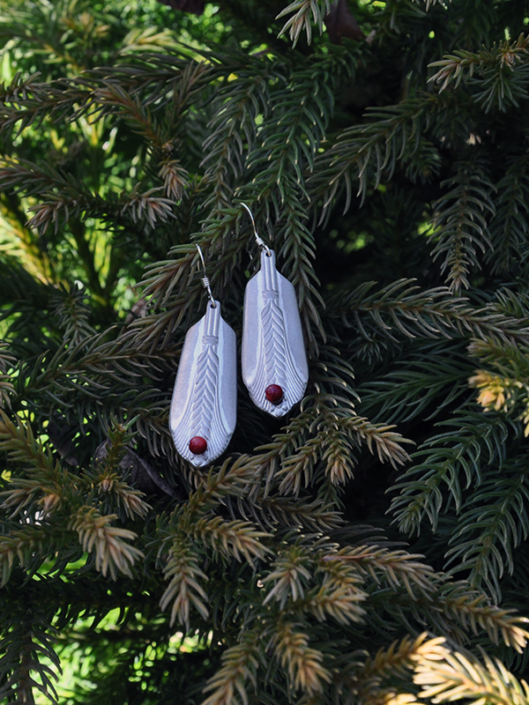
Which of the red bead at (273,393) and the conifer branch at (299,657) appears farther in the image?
the red bead at (273,393)

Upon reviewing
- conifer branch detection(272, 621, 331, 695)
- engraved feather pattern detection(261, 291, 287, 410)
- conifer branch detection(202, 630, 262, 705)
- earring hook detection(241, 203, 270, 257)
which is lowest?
conifer branch detection(202, 630, 262, 705)

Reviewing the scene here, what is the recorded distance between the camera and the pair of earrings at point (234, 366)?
0.54 metres

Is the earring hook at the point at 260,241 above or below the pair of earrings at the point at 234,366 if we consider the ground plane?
above

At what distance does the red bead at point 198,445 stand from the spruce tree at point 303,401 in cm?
4

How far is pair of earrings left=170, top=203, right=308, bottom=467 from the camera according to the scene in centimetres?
54

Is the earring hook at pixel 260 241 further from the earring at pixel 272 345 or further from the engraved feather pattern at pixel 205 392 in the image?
the engraved feather pattern at pixel 205 392

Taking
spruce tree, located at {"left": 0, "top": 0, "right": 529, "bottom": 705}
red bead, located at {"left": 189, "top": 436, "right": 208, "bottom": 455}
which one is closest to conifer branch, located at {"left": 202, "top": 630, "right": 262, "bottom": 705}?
spruce tree, located at {"left": 0, "top": 0, "right": 529, "bottom": 705}

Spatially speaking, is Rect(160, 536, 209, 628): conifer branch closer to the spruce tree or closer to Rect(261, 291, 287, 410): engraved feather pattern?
the spruce tree

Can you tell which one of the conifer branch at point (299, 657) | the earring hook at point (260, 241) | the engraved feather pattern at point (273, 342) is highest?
the earring hook at point (260, 241)

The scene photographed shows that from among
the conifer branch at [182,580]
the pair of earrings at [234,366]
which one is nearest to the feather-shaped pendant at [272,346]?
the pair of earrings at [234,366]

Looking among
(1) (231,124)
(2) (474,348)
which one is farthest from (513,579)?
(1) (231,124)

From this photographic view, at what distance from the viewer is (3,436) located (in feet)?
1.48

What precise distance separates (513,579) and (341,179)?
0.42 m

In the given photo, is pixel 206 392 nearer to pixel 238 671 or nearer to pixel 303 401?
pixel 303 401
